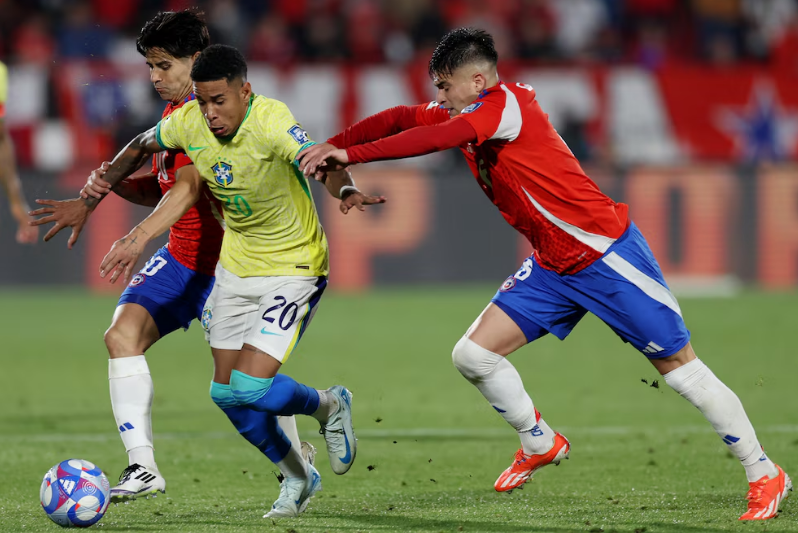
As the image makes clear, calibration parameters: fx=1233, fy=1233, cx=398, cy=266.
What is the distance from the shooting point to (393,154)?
16.6 feet

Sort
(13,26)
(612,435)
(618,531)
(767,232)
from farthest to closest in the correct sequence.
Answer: (13,26)
(767,232)
(612,435)
(618,531)

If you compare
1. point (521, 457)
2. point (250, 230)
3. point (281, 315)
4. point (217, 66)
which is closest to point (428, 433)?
point (521, 457)

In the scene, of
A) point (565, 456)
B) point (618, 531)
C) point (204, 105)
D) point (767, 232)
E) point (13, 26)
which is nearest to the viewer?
point (618, 531)

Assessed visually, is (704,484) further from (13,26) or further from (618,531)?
(13,26)

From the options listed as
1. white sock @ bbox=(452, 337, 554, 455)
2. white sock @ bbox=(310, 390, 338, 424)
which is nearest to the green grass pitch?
white sock @ bbox=(452, 337, 554, 455)

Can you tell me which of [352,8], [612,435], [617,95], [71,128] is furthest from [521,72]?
[612,435]

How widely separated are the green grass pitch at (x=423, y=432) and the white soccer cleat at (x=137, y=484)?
0.09 m

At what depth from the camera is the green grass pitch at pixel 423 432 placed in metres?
5.39

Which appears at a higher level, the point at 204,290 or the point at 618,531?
the point at 204,290

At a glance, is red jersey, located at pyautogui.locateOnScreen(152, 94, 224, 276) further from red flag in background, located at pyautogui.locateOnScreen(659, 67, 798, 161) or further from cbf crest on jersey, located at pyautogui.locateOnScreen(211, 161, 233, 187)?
red flag in background, located at pyautogui.locateOnScreen(659, 67, 798, 161)

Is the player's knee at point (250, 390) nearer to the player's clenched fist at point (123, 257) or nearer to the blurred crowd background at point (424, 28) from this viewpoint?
the player's clenched fist at point (123, 257)

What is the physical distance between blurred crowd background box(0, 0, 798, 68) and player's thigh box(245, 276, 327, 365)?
13.0 metres

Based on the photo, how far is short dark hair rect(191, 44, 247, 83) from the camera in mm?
5168

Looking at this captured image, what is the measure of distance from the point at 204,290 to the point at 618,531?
242 cm
